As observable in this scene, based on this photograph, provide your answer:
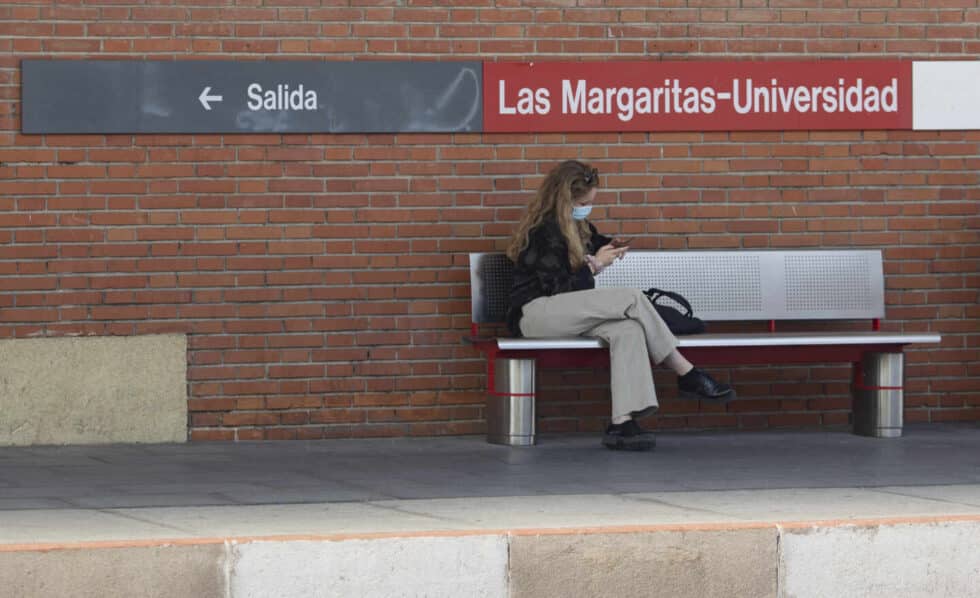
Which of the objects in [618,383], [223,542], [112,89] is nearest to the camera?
[223,542]

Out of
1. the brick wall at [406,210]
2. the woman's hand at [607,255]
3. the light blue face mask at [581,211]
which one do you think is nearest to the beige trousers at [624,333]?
the woman's hand at [607,255]

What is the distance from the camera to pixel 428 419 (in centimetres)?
934

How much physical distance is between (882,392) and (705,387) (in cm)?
118

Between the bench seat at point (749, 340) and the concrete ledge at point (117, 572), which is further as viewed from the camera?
the bench seat at point (749, 340)

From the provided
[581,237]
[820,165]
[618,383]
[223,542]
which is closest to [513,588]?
[223,542]

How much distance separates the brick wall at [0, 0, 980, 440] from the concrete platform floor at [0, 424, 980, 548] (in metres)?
0.36

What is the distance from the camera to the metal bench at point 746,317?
28.5ft

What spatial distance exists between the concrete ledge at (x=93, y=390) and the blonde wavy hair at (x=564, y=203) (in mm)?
2072

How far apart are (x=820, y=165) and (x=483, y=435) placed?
2613mm

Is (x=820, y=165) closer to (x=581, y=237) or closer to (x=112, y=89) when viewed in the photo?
(x=581, y=237)

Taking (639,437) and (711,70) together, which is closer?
(639,437)

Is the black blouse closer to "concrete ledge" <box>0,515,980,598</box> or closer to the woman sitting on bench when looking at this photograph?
the woman sitting on bench

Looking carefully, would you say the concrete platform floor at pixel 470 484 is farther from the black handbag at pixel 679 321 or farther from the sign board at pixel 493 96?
the sign board at pixel 493 96

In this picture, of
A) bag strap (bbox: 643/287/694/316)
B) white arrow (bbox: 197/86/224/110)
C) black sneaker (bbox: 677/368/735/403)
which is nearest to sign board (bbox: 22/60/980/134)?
white arrow (bbox: 197/86/224/110)
